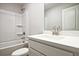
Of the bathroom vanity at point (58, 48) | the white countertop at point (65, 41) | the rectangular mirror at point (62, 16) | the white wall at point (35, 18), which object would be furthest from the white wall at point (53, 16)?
the bathroom vanity at point (58, 48)

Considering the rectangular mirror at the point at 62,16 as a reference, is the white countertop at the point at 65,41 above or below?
below

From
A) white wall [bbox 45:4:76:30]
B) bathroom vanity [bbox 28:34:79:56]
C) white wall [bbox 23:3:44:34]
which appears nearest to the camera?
bathroom vanity [bbox 28:34:79:56]

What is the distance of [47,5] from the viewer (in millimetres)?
1595

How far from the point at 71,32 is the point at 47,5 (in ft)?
3.14

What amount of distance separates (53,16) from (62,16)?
0.25 m

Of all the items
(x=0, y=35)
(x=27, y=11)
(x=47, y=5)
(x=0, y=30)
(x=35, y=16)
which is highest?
(x=47, y=5)

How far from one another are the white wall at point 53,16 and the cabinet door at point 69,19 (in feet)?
0.28

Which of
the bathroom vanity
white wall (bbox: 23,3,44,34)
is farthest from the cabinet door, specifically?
white wall (bbox: 23,3,44,34)

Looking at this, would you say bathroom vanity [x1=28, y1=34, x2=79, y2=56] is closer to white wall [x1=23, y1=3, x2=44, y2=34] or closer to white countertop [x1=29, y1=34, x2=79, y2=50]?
white countertop [x1=29, y1=34, x2=79, y2=50]

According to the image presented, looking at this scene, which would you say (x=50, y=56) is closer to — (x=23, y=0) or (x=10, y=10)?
(x=23, y=0)

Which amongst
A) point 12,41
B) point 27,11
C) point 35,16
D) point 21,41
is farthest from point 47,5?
point 12,41

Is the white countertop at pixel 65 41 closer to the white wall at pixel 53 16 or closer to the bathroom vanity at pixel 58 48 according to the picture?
the bathroom vanity at pixel 58 48

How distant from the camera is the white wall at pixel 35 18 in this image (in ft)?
5.61

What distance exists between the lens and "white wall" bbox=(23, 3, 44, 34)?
5.61 feet
